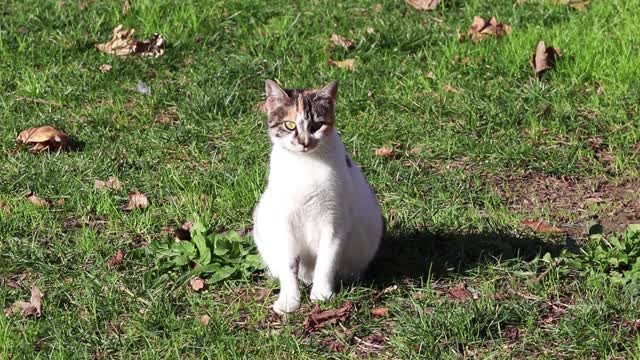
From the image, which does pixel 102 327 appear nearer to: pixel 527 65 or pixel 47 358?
pixel 47 358

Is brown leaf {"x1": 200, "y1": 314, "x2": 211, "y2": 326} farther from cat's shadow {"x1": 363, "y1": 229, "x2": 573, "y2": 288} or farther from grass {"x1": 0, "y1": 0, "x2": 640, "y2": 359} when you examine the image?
cat's shadow {"x1": 363, "y1": 229, "x2": 573, "y2": 288}

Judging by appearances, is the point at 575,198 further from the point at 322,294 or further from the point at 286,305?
the point at 286,305

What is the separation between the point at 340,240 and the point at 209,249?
68 cm

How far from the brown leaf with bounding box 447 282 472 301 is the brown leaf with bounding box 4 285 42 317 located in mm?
1661

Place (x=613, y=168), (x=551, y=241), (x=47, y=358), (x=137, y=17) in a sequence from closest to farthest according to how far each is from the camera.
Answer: (x=47, y=358), (x=551, y=241), (x=613, y=168), (x=137, y=17)

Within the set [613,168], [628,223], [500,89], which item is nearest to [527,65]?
[500,89]

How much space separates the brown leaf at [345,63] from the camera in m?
6.63

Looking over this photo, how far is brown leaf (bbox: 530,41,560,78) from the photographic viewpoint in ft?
20.9

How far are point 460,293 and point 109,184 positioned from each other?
6.78 ft

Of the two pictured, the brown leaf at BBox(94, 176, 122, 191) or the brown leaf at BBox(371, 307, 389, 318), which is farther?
the brown leaf at BBox(94, 176, 122, 191)

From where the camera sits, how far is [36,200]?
17.4 ft

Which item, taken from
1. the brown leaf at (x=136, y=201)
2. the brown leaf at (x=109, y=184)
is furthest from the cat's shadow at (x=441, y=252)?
the brown leaf at (x=109, y=184)

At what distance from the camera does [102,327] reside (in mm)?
4211

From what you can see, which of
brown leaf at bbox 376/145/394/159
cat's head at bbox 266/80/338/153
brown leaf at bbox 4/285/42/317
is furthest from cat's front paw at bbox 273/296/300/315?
brown leaf at bbox 376/145/394/159
